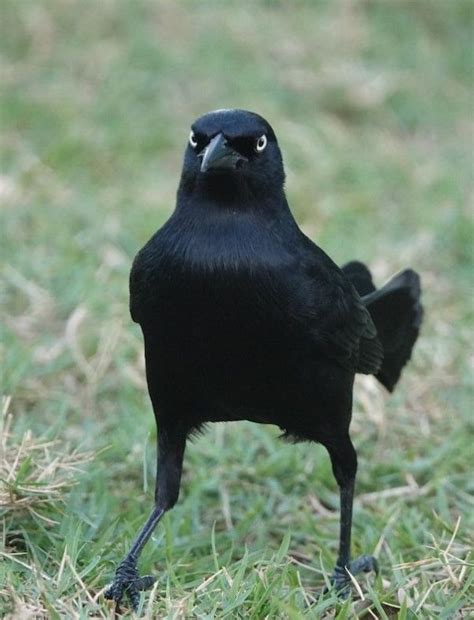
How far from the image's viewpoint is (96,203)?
24.0ft

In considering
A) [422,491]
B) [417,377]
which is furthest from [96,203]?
[422,491]

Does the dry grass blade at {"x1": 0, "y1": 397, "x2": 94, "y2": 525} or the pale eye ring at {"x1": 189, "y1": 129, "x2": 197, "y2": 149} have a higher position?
the pale eye ring at {"x1": 189, "y1": 129, "x2": 197, "y2": 149}

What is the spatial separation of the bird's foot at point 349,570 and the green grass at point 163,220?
3.1 inches

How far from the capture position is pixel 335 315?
389cm

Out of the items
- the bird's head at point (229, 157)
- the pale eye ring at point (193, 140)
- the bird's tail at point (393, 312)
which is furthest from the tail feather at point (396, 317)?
the pale eye ring at point (193, 140)

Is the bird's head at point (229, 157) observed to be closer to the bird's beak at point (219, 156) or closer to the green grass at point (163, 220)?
the bird's beak at point (219, 156)

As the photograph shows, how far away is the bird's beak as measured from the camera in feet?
11.8

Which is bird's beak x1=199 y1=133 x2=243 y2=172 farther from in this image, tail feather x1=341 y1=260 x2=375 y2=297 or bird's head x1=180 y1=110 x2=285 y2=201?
tail feather x1=341 y1=260 x2=375 y2=297

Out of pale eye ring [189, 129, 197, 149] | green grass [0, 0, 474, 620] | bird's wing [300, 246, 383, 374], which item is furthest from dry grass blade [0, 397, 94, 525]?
pale eye ring [189, 129, 197, 149]

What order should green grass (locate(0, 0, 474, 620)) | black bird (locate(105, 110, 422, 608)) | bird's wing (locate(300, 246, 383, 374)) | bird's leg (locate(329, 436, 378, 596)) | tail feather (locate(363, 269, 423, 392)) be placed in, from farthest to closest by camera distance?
tail feather (locate(363, 269, 423, 392))
bird's leg (locate(329, 436, 378, 596))
green grass (locate(0, 0, 474, 620))
bird's wing (locate(300, 246, 383, 374))
black bird (locate(105, 110, 422, 608))

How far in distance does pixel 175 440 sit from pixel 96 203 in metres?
3.57

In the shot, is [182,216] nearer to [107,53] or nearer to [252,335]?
[252,335]

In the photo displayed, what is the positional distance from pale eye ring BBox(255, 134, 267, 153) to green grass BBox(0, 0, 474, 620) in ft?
4.20

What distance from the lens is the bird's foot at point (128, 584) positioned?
3.67 m
